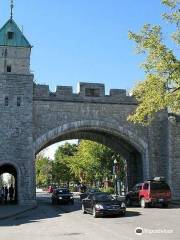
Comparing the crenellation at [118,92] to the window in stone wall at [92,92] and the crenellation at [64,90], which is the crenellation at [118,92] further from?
the crenellation at [64,90]

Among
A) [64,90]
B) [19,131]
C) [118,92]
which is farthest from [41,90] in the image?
[118,92]

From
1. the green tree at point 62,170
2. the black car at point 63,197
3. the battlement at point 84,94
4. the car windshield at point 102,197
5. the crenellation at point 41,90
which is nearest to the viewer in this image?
the car windshield at point 102,197

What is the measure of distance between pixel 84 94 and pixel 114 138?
19.7 ft

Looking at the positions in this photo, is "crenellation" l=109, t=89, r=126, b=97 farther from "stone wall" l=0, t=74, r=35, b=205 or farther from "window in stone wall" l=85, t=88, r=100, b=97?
"stone wall" l=0, t=74, r=35, b=205

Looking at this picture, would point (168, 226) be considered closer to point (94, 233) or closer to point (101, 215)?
point (94, 233)

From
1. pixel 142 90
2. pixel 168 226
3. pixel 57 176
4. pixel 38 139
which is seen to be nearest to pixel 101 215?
pixel 168 226

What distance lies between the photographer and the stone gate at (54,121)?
112 ft

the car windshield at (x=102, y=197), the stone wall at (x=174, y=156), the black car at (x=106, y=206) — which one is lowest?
the black car at (x=106, y=206)

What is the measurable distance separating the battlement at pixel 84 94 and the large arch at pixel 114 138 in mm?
1978

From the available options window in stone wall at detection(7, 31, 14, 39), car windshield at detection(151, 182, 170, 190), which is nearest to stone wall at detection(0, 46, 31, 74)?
window in stone wall at detection(7, 31, 14, 39)

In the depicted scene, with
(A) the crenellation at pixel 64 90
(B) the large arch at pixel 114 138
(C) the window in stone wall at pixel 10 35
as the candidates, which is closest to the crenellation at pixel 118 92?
(B) the large arch at pixel 114 138

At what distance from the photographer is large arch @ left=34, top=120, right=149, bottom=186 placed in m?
35.3

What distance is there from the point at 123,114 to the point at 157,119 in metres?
2.96

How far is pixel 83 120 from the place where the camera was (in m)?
35.9
